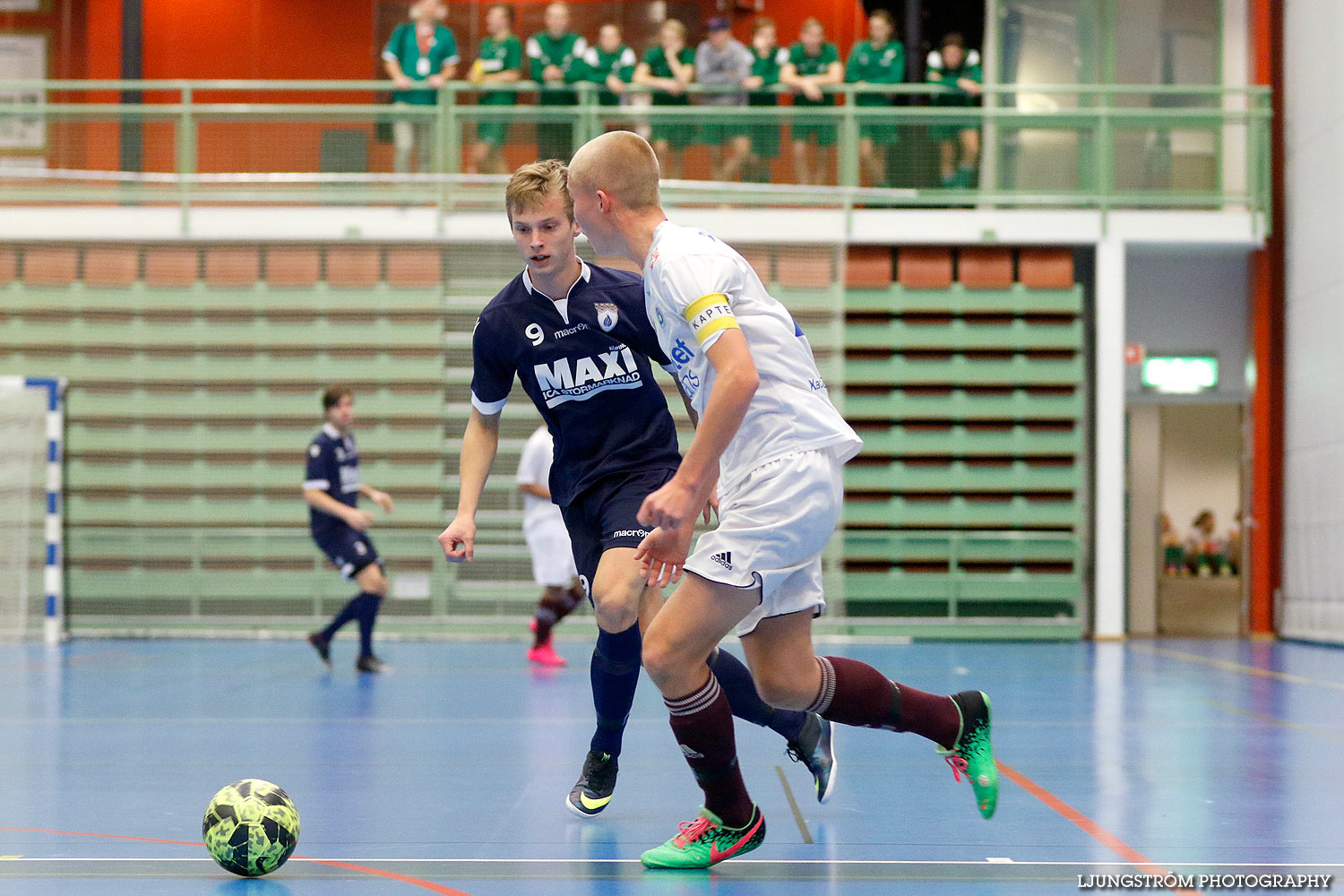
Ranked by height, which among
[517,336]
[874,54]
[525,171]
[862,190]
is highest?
[874,54]

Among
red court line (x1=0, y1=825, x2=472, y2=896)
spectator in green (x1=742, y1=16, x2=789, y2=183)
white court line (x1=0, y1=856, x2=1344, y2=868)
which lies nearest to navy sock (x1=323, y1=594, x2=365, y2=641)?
red court line (x1=0, y1=825, x2=472, y2=896)

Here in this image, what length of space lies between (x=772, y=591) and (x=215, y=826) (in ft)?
5.23

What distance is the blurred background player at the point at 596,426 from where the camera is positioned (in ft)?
13.5

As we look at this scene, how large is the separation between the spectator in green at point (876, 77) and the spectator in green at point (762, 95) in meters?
0.78

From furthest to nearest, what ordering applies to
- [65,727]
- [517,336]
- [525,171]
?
[65,727] < [517,336] < [525,171]

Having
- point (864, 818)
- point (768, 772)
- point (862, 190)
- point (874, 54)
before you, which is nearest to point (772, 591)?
point (864, 818)

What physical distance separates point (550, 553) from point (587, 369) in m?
6.18

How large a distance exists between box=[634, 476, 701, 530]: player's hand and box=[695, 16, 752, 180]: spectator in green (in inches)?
399

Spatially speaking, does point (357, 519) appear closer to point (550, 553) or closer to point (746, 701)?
point (550, 553)

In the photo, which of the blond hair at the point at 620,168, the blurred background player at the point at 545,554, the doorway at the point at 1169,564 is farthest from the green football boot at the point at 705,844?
the doorway at the point at 1169,564

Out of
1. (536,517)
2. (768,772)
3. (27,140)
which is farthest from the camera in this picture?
(27,140)

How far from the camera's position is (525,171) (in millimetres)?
3979

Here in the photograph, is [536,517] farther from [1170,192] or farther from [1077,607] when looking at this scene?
[1170,192]

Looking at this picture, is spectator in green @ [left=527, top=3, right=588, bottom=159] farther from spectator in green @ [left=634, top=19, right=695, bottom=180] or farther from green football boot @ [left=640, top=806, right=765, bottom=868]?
green football boot @ [left=640, top=806, right=765, bottom=868]
